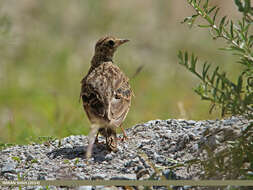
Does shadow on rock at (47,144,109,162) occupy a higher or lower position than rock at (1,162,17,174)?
higher

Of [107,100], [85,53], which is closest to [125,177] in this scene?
[107,100]

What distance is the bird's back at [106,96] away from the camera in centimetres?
547

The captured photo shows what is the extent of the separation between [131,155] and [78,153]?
0.58 meters

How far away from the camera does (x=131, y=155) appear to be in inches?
200

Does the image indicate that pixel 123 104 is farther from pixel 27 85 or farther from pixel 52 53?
pixel 52 53

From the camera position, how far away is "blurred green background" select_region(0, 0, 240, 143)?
11.6 meters

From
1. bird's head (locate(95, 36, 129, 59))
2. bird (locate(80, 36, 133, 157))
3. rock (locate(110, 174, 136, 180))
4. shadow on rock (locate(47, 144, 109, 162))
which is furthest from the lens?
bird's head (locate(95, 36, 129, 59))

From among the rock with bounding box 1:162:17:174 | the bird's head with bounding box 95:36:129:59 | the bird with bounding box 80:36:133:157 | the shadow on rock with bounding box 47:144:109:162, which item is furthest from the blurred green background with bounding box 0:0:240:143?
the rock with bounding box 1:162:17:174

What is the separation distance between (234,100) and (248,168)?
Answer: 56 centimetres

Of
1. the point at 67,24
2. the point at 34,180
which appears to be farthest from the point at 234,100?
the point at 67,24

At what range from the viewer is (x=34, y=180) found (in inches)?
183

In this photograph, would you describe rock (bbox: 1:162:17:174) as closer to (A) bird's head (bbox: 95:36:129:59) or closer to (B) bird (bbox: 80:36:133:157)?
(B) bird (bbox: 80:36:133:157)

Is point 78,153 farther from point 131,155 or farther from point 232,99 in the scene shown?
point 232,99

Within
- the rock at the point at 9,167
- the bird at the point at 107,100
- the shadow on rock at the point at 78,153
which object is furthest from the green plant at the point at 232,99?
the rock at the point at 9,167
